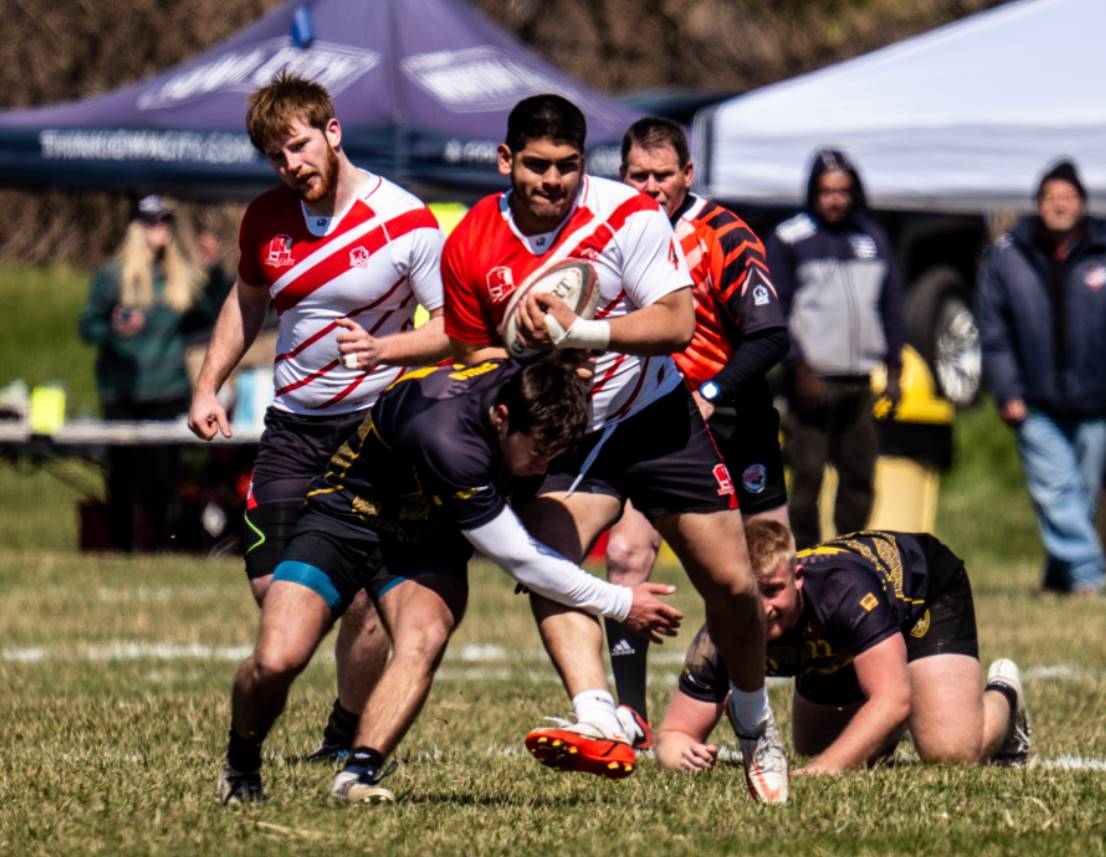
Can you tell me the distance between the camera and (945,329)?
19.6 m

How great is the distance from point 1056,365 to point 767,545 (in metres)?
6.93

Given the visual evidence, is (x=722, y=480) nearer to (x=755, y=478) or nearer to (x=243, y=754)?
(x=243, y=754)

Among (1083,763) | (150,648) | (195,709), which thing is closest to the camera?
(1083,763)

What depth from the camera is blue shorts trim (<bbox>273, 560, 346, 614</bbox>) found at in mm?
6156

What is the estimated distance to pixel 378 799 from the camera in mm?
6223

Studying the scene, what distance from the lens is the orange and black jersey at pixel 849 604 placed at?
7.07m

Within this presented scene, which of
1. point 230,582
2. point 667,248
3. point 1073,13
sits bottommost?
point 230,582

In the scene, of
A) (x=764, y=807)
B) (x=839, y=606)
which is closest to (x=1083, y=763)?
(x=839, y=606)

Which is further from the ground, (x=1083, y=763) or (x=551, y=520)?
(x=551, y=520)

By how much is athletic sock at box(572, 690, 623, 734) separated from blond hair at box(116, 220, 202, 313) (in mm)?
9815

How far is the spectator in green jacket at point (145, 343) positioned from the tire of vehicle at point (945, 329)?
6.39 m

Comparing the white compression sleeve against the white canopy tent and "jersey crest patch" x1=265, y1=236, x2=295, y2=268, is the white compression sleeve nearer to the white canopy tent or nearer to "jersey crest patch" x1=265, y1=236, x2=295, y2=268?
"jersey crest patch" x1=265, y1=236, x2=295, y2=268

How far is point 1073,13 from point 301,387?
28.4 feet

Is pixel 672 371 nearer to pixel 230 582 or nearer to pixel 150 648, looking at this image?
pixel 150 648
